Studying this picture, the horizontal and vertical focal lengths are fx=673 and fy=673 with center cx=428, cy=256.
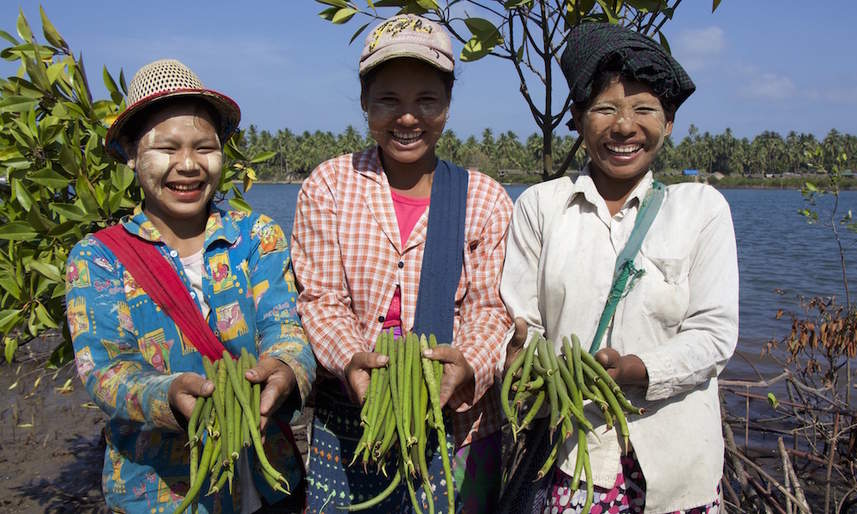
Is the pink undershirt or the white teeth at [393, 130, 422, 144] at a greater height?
the white teeth at [393, 130, 422, 144]

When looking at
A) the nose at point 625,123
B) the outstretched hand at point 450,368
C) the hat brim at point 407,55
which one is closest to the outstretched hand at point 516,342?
the outstretched hand at point 450,368

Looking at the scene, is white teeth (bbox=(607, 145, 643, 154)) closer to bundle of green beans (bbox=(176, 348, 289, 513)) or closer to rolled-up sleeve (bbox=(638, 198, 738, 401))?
rolled-up sleeve (bbox=(638, 198, 738, 401))

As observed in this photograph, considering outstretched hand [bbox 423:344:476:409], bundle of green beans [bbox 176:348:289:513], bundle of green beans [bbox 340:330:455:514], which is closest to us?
bundle of green beans [bbox 176:348:289:513]

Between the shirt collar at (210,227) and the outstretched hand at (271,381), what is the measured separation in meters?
0.52

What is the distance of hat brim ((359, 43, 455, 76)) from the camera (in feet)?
7.76

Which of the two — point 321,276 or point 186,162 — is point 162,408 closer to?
point 321,276

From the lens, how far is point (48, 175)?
9.39ft

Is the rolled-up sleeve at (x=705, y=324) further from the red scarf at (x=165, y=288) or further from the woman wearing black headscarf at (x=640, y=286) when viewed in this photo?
the red scarf at (x=165, y=288)

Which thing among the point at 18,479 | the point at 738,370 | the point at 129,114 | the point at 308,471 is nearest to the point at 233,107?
the point at 129,114

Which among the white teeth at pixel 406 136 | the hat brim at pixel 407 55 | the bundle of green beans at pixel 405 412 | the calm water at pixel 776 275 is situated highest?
the hat brim at pixel 407 55

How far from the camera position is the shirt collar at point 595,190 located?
2.37 meters

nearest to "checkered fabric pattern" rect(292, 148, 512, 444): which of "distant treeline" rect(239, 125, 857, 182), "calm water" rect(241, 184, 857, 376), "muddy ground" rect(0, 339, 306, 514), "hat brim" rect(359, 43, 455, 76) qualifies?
"hat brim" rect(359, 43, 455, 76)

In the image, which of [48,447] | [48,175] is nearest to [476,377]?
[48,175]

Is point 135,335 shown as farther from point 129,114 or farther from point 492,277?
point 492,277
